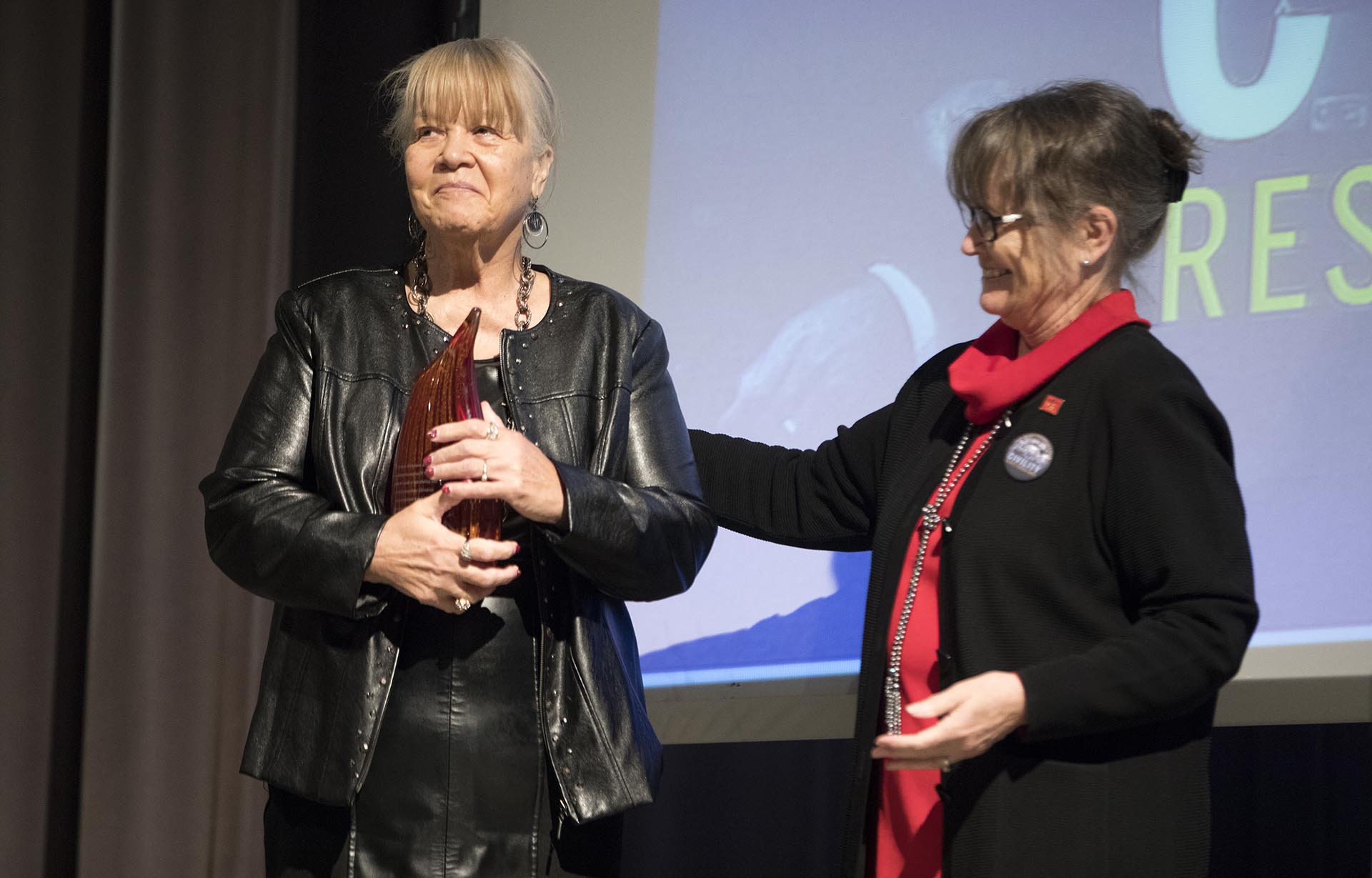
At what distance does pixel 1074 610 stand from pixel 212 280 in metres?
1.90

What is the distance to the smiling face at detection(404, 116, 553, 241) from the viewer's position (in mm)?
1533

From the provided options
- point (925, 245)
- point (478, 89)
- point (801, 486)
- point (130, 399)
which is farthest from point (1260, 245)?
point (130, 399)

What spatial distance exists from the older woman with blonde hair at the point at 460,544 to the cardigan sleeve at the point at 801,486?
35cm

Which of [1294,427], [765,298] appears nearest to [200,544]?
[765,298]

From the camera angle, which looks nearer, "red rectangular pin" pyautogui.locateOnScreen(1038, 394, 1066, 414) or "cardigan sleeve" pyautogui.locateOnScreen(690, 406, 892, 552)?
"red rectangular pin" pyautogui.locateOnScreen(1038, 394, 1066, 414)

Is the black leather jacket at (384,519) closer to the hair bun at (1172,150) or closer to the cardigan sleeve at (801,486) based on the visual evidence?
the cardigan sleeve at (801,486)

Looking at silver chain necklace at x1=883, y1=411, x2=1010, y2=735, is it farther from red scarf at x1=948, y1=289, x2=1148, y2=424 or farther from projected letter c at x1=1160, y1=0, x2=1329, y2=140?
projected letter c at x1=1160, y1=0, x2=1329, y2=140

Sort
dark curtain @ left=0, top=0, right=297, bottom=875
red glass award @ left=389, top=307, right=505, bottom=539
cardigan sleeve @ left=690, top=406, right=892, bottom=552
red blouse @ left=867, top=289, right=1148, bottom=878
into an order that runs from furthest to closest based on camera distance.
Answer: dark curtain @ left=0, top=0, right=297, bottom=875 → cardigan sleeve @ left=690, top=406, right=892, bottom=552 → red blouse @ left=867, top=289, right=1148, bottom=878 → red glass award @ left=389, top=307, right=505, bottom=539

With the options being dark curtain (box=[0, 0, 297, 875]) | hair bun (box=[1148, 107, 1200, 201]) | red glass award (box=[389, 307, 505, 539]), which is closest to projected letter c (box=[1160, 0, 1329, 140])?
hair bun (box=[1148, 107, 1200, 201])

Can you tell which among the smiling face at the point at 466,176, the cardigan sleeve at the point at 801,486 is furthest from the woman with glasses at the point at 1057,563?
the smiling face at the point at 466,176

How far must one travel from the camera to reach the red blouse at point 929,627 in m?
Answer: 1.50

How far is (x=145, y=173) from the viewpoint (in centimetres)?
260

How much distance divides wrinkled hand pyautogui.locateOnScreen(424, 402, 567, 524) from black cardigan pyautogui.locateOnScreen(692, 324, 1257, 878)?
0.46 m

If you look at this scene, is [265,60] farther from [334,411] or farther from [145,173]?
[334,411]
